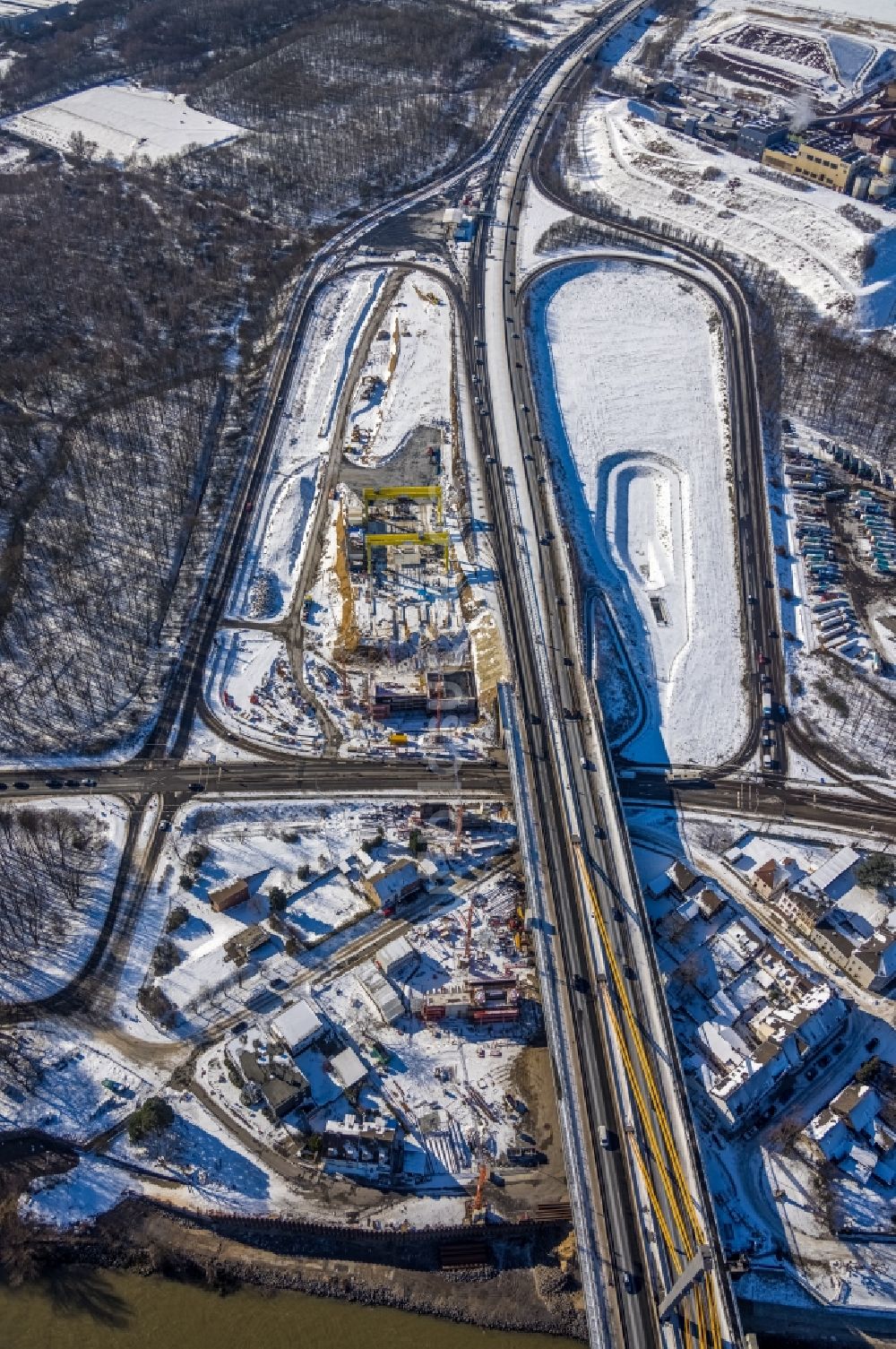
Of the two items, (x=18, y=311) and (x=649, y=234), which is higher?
(x=649, y=234)

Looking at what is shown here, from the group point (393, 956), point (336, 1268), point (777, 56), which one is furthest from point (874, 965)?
point (777, 56)

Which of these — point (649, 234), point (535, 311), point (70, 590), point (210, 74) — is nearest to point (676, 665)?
point (70, 590)

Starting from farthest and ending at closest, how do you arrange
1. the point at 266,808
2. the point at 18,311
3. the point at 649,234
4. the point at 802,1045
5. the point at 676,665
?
the point at 649,234 < the point at 18,311 < the point at 676,665 < the point at 266,808 < the point at 802,1045

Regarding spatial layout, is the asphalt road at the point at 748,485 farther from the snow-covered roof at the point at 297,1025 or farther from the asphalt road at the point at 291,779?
the snow-covered roof at the point at 297,1025

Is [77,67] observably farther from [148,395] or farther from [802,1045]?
[802,1045]

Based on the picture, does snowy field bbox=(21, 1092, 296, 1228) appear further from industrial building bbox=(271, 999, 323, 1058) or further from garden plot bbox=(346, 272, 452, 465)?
garden plot bbox=(346, 272, 452, 465)

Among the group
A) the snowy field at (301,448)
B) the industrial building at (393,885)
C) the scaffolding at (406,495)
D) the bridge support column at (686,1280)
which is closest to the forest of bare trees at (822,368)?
the scaffolding at (406,495)

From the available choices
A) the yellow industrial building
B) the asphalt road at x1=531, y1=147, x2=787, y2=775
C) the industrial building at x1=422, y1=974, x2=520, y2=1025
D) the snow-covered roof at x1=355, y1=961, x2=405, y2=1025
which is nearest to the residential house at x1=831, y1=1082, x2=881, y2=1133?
the industrial building at x1=422, y1=974, x2=520, y2=1025
